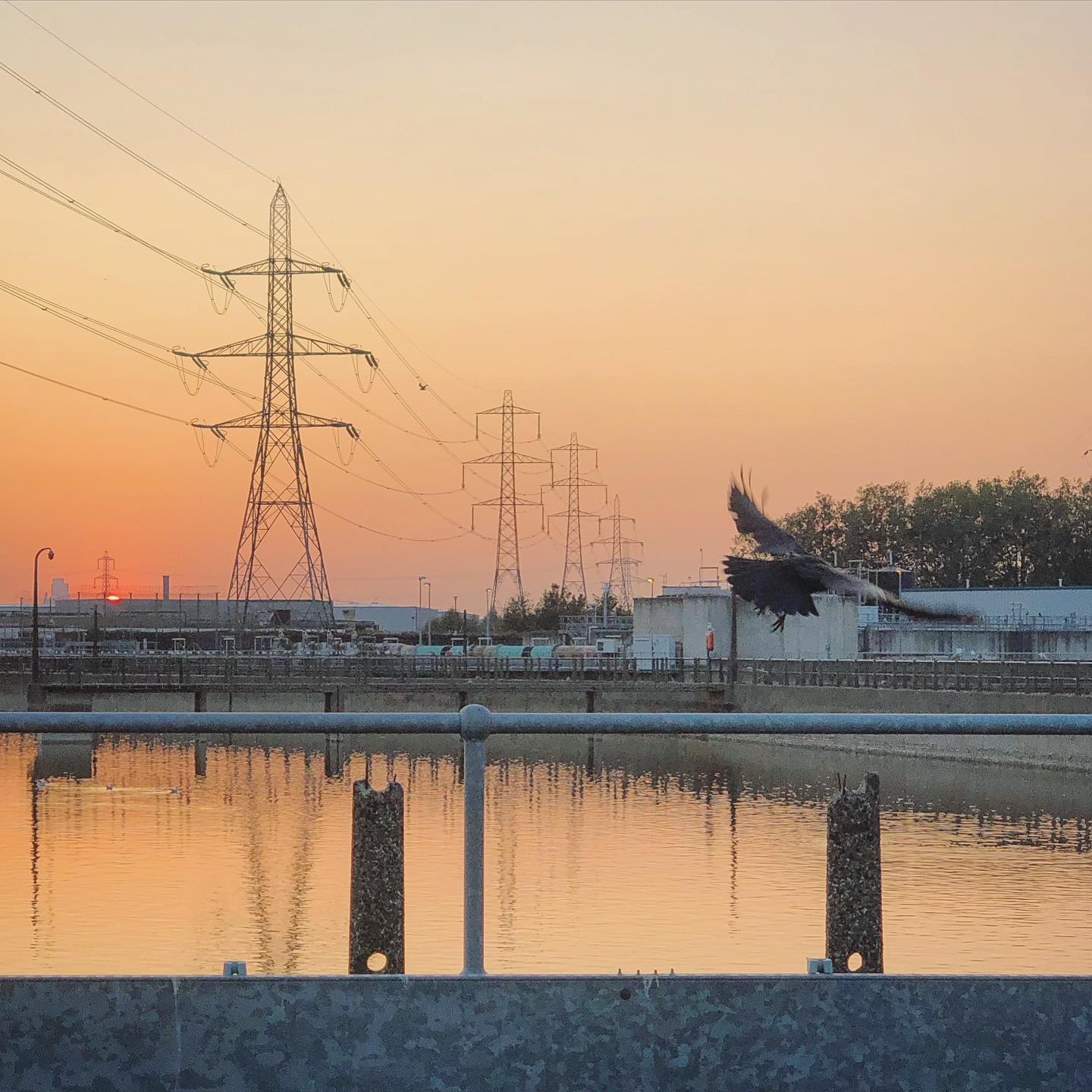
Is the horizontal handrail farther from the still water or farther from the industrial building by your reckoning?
the industrial building

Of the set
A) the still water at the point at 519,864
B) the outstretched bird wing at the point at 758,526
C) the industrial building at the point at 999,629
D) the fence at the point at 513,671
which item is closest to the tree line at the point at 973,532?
the industrial building at the point at 999,629

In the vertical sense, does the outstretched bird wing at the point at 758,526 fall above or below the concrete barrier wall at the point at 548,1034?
above

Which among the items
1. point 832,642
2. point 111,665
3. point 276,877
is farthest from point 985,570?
point 276,877

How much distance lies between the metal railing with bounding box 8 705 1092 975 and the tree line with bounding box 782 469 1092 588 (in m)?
155

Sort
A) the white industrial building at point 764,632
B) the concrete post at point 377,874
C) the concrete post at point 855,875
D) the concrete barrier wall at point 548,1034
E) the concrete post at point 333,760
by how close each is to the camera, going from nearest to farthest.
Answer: the concrete barrier wall at point 548,1034, the concrete post at point 855,875, the concrete post at point 377,874, the concrete post at point 333,760, the white industrial building at point 764,632

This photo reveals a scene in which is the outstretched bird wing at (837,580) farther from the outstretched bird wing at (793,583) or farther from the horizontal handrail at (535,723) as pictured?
the horizontal handrail at (535,723)

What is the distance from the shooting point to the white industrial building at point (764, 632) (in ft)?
310

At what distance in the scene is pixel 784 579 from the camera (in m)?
14.4

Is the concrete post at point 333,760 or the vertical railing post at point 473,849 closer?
the vertical railing post at point 473,849

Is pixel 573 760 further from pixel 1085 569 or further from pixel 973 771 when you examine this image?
pixel 1085 569

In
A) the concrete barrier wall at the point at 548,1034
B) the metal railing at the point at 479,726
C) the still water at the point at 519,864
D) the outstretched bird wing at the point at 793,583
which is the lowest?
the still water at the point at 519,864

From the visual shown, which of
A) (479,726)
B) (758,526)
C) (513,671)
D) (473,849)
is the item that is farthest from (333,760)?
(513,671)

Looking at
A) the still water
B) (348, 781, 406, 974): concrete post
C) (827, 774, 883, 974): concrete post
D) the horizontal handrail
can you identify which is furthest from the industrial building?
the horizontal handrail

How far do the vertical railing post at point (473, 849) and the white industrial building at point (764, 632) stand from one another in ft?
290
